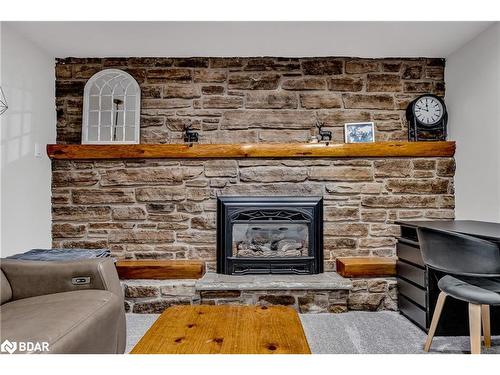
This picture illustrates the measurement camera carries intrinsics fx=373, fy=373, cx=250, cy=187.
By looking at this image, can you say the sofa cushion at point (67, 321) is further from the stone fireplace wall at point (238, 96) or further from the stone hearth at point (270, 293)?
the stone fireplace wall at point (238, 96)

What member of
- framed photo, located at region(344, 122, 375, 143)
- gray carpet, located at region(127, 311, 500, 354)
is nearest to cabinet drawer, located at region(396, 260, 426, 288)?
gray carpet, located at region(127, 311, 500, 354)

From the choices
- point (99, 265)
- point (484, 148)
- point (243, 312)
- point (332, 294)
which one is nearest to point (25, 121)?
point (99, 265)

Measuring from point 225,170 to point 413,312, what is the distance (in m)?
2.02

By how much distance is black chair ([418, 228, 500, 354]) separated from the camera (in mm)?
1941

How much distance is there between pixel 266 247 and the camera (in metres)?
3.62

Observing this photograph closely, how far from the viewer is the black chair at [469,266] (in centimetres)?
194

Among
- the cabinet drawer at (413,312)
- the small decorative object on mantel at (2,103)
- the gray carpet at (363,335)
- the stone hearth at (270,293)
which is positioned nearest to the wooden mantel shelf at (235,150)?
the small decorative object on mantel at (2,103)

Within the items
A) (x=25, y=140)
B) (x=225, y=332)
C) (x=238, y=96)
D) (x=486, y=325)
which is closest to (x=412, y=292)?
(x=486, y=325)

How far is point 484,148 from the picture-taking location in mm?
3166

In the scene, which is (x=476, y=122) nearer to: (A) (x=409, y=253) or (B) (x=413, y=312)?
(A) (x=409, y=253)

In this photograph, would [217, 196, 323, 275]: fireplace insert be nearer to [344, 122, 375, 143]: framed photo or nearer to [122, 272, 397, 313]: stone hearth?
[122, 272, 397, 313]: stone hearth

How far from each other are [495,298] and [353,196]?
1710 millimetres

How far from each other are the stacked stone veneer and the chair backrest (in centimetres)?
144

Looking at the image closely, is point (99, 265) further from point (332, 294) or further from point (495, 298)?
point (495, 298)
